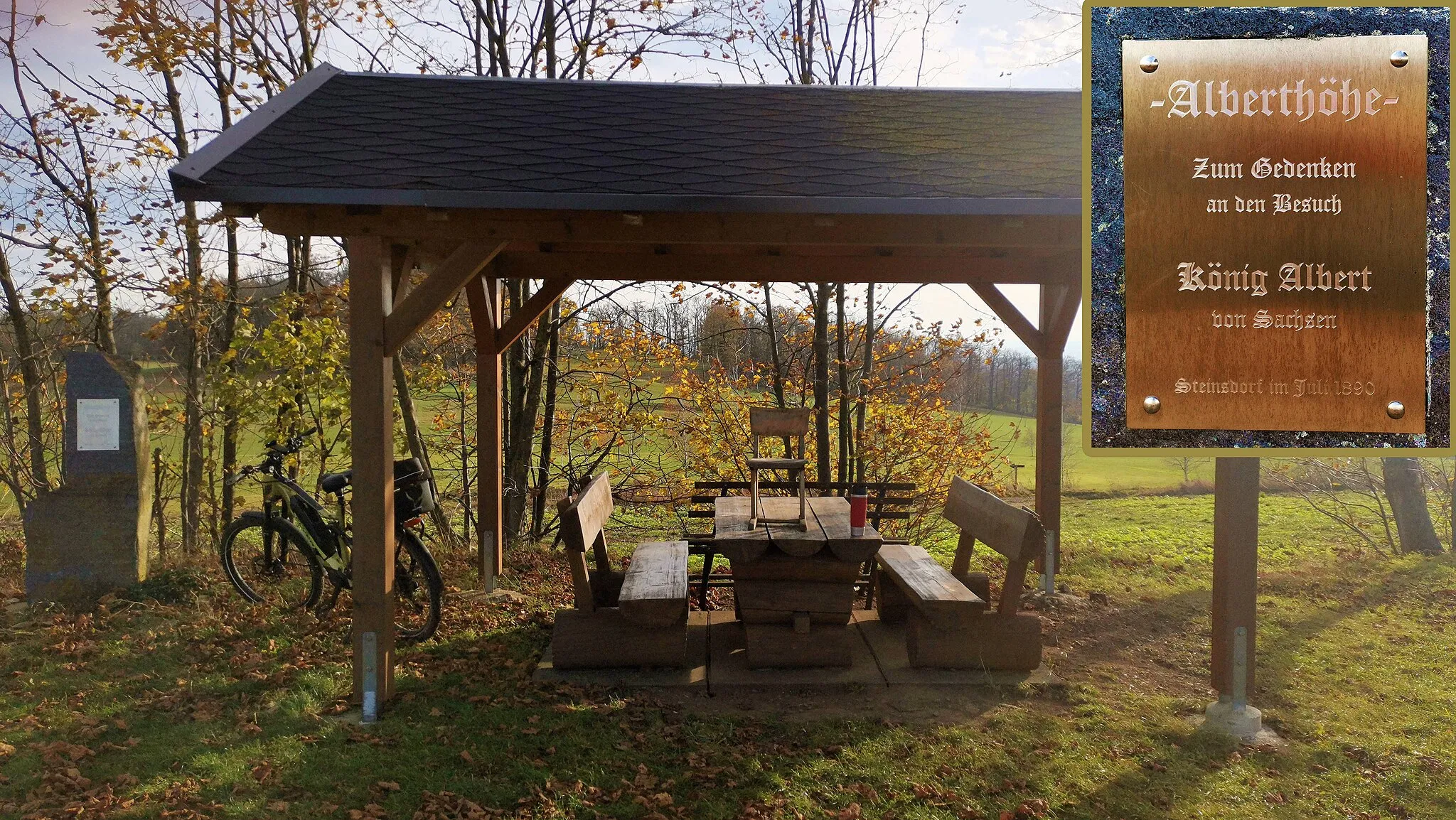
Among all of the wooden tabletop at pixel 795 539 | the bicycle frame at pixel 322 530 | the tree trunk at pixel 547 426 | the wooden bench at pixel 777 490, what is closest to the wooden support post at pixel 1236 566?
the wooden tabletop at pixel 795 539

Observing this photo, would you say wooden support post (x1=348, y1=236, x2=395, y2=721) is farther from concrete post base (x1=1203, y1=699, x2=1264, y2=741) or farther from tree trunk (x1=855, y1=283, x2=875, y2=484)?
tree trunk (x1=855, y1=283, x2=875, y2=484)

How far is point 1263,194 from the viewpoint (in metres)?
2.58

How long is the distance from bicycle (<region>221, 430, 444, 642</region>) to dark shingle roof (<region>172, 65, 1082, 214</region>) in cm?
192

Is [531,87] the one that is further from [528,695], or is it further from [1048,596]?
[1048,596]

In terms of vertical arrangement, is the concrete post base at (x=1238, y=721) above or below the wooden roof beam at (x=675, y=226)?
below

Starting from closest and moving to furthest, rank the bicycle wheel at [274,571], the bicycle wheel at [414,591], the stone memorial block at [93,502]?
the bicycle wheel at [414,591]
the stone memorial block at [93,502]
the bicycle wheel at [274,571]

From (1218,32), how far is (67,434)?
22.3 feet

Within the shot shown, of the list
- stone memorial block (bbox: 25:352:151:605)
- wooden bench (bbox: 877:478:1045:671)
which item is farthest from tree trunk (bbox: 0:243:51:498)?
wooden bench (bbox: 877:478:1045:671)

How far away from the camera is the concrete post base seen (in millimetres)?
4188

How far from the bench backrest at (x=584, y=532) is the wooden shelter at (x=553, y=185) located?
90 centimetres

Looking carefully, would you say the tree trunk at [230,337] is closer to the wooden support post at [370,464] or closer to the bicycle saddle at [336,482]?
the bicycle saddle at [336,482]

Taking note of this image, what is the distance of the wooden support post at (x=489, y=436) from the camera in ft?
22.5

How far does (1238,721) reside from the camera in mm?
4188

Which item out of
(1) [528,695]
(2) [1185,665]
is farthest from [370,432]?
(2) [1185,665]
